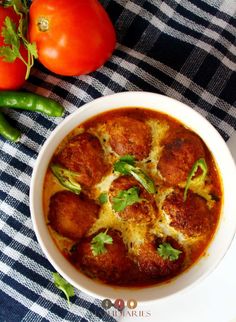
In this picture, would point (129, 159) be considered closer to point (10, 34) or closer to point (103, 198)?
point (103, 198)

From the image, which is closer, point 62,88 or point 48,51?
point 48,51

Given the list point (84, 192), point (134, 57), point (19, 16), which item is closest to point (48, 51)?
point (19, 16)

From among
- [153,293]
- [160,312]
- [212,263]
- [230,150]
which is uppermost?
[230,150]

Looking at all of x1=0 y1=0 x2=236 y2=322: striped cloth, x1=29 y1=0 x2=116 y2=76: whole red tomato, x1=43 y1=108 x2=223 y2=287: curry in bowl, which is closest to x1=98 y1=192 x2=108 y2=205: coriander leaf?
x1=43 y1=108 x2=223 y2=287: curry in bowl

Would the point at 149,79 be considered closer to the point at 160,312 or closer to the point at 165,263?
the point at 165,263

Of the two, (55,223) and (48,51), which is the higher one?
(48,51)

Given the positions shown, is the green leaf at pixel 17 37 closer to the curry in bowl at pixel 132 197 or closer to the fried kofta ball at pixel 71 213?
the curry in bowl at pixel 132 197

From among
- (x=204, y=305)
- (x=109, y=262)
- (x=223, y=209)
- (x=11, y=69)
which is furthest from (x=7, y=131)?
(x=204, y=305)

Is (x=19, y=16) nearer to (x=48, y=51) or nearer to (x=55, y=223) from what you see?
(x=48, y=51)
